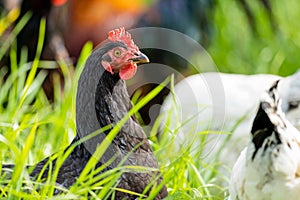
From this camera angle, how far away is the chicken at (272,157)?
5.69 feet

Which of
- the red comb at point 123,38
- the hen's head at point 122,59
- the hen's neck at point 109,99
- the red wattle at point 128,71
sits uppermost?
the red comb at point 123,38

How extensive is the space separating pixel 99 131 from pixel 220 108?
873 millimetres

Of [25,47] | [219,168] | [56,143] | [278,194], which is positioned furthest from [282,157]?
[25,47]

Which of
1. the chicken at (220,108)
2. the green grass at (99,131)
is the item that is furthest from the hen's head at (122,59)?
the chicken at (220,108)

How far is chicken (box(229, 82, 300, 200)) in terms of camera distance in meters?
1.73

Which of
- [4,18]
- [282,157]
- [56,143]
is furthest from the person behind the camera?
[4,18]

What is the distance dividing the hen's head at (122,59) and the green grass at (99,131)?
11cm

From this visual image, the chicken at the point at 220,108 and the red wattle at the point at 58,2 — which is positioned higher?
the red wattle at the point at 58,2

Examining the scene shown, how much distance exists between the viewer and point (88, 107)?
1834 mm

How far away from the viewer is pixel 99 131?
1.83m

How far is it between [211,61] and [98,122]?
1875 millimetres

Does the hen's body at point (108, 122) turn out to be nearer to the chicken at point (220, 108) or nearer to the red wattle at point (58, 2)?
the chicken at point (220, 108)

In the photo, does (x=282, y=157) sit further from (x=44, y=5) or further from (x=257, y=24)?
(x=257, y=24)

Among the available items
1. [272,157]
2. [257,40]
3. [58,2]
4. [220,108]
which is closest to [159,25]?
[58,2]
